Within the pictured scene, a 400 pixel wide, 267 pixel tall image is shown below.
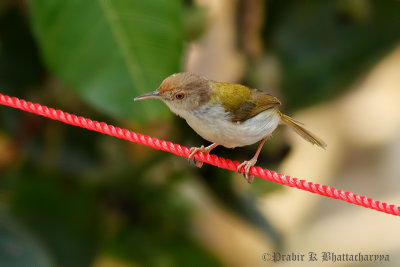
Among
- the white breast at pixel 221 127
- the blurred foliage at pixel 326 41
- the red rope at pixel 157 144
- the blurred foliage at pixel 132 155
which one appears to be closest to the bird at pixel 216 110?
the white breast at pixel 221 127

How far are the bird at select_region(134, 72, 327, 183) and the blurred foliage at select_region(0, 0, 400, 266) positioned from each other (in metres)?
0.69

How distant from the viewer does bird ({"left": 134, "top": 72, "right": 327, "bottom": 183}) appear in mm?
1819

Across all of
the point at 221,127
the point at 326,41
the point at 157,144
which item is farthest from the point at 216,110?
the point at 326,41

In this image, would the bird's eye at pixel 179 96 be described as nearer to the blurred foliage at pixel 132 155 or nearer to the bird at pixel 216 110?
the bird at pixel 216 110

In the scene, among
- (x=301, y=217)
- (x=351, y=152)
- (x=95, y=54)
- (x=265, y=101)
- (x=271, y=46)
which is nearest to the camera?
(x=265, y=101)

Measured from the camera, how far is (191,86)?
1.84m

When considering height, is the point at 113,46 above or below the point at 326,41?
below

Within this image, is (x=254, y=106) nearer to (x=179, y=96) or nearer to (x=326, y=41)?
(x=179, y=96)

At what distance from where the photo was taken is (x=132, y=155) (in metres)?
3.02

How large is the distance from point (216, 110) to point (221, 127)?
61mm

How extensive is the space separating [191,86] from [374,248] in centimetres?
312

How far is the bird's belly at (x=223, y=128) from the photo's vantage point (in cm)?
181

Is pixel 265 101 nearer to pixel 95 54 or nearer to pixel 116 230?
pixel 95 54

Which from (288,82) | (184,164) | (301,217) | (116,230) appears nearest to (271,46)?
(288,82)
